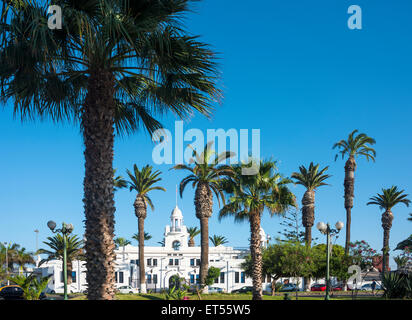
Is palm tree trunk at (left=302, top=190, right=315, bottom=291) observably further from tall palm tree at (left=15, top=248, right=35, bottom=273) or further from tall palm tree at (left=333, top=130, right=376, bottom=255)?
tall palm tree at (left=15, top=248, right=35, bottom=273)

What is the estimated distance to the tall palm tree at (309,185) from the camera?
2301 inches

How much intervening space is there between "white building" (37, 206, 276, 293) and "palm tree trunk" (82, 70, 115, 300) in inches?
1930

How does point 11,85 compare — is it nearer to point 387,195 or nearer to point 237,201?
point 237,201

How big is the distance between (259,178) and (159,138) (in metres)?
17.3

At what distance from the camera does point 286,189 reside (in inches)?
1283

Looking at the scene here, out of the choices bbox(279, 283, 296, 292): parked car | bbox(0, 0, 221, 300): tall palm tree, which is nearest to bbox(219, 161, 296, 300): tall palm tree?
bbox(0, 0, 221, 300): tall palm tree

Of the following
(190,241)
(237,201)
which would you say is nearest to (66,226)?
(237,201)

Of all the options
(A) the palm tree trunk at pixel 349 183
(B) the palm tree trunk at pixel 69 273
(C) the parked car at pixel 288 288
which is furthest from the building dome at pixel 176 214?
(A) the palm tree trunk at pixel 349 183

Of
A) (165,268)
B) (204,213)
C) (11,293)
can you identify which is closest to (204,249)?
(204,213)

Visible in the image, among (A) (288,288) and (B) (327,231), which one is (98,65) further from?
(A) (288,288)

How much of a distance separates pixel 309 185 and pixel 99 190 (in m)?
49.3

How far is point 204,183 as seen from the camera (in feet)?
144

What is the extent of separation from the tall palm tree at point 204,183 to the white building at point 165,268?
59.4 ft

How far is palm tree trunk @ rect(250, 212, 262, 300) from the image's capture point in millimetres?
32412
